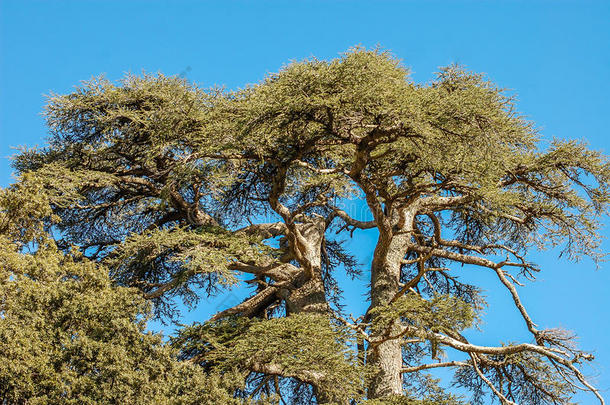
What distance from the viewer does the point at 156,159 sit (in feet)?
54.7

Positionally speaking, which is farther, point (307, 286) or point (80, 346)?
point (307, 286)

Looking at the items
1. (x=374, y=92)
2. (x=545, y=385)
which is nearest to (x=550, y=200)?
(x=545, y=385)

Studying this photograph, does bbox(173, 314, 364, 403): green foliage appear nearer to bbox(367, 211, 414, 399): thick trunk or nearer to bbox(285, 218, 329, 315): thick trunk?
bbox(367, 211, 414, 399): thick trunk

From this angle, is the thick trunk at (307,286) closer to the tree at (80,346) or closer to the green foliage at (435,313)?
the green foliage at (435,313)

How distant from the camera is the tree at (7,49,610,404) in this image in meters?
12.9

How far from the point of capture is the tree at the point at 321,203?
42.5 feet

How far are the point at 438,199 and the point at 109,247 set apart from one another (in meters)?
7.13

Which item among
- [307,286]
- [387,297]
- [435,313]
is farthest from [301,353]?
[387,297]

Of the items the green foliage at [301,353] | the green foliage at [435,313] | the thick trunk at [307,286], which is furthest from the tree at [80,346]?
the thick trunk at [307,286]

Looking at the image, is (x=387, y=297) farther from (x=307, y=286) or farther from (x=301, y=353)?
(x=301, y=353)

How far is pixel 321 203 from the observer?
1658cm

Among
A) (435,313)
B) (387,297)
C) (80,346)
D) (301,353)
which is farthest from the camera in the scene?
(387,297)

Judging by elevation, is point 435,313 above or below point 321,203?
below

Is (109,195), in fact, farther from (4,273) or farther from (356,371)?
(356,371)
